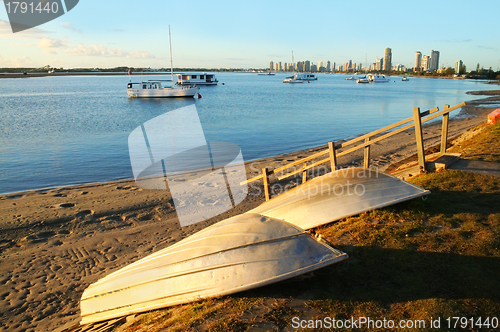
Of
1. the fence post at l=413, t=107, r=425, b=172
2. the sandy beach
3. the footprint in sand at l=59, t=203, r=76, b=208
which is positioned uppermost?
the fence post at l=413, t=107, r=425, b=172

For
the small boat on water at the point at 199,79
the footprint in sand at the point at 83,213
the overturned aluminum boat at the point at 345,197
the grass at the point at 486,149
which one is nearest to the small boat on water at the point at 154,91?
the small boat on water at the point at 199,79

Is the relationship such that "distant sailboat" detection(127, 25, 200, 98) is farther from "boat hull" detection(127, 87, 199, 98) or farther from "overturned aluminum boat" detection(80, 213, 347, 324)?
"overturned aluminum boat" detection(80, 213, 347, 324)

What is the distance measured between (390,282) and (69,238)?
7382mm

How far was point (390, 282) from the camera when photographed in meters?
3.93

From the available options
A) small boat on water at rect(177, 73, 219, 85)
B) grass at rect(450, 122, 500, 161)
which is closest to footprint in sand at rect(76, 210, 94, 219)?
grass at rect(450, 122, 500, 161)

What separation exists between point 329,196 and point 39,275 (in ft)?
19.0

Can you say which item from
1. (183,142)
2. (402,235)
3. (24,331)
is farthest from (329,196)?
(183,142)

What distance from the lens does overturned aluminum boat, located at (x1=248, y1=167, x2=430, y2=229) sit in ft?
18.7

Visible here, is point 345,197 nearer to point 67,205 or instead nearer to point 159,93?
point 67,205

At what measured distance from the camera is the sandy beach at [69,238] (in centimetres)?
584

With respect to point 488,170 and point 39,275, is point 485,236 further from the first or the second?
point 39,275

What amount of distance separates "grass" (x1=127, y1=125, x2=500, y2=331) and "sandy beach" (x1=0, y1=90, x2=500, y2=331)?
8.99 ft

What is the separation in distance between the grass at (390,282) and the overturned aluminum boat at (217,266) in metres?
0.20

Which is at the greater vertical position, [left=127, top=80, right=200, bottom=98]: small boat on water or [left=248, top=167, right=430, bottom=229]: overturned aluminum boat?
[left=127, top=80, right=200, bottom=98]: small boat on water
